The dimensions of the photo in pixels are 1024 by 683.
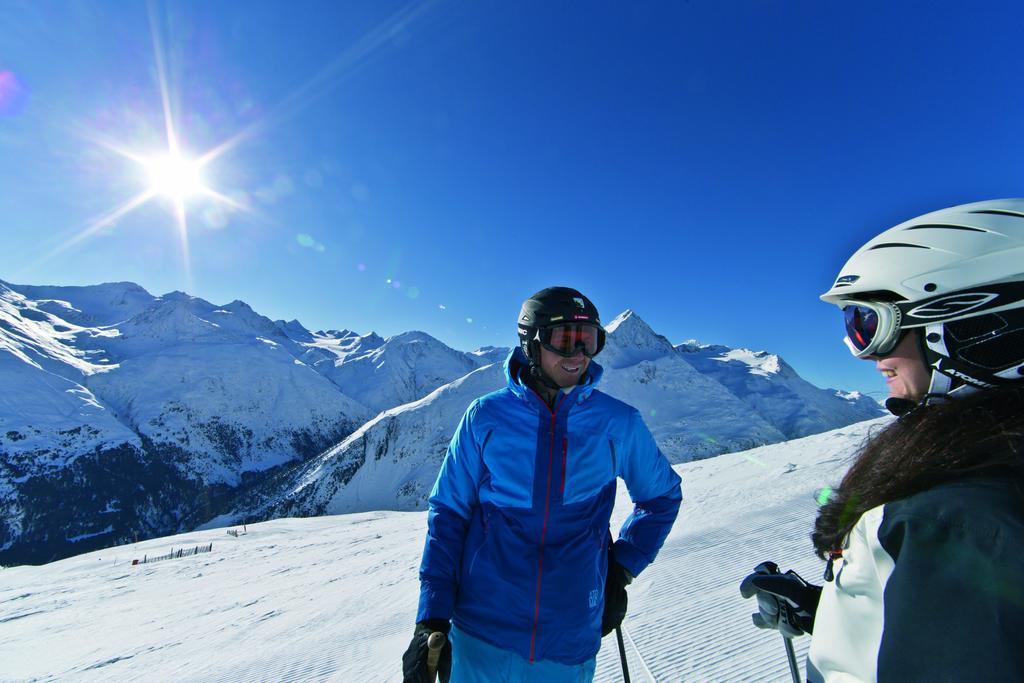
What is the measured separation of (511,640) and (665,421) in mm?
102445

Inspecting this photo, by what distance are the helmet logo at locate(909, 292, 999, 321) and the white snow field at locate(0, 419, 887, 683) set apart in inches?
28.5

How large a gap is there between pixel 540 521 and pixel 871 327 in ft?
6.76

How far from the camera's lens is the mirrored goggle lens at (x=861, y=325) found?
6.15 ft

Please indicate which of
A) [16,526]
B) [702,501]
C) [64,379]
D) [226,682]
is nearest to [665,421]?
[702,501]

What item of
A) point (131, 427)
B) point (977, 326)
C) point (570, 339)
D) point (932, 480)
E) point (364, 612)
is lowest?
point (364, 612)

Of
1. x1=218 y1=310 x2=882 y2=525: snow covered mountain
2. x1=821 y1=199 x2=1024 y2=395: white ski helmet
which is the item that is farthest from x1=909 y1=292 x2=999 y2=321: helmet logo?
x1=218 y1=310 x2=882 y2=525: snow covered mountain

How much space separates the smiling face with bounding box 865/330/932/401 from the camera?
5.40 ft

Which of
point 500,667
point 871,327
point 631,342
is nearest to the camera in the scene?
point 871,327

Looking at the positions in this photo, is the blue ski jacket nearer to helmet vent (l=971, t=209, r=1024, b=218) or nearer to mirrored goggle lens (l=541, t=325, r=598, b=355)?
mirrored goggle lens (l=541, t=325, r=598, b=355)

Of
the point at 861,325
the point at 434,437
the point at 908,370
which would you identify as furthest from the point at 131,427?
the point at 908,370

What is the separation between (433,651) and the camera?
229 centimetres

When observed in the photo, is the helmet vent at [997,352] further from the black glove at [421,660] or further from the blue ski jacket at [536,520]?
the black glove at [421,660]

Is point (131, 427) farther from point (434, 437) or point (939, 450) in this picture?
point (939, 450)

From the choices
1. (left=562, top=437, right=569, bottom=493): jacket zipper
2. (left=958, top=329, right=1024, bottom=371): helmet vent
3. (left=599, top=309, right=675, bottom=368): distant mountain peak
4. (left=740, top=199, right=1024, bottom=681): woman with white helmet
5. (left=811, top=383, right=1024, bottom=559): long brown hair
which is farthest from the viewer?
(left=599, top=309, right=675, bottom=368): distant mountain peak
